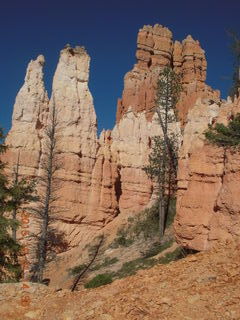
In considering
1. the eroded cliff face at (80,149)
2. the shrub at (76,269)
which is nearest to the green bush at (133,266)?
the shrub at (76,269)

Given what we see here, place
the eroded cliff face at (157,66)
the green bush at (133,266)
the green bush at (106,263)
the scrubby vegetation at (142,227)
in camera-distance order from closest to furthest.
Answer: the green bush at (133,266), the green bush at (106,263), the scrubby vegetation at (142,227), the eroded cliff face at (157,66)

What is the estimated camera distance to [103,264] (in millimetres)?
29094

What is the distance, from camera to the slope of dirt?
316 inches

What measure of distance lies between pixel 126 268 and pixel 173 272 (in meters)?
16.6

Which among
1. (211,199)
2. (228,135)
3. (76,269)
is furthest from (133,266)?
(228,135)

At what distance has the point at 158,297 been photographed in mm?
8617

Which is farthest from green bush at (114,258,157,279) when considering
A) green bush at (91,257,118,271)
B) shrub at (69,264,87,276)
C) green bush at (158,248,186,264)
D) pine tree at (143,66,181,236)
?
pine tree at (143,66,181,236)

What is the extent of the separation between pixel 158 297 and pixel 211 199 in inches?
453

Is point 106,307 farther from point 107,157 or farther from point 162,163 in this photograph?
point 107,157

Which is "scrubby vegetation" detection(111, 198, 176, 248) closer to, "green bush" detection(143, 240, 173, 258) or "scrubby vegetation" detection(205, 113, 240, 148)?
"green bush" detection(143, 240, 173, 258)

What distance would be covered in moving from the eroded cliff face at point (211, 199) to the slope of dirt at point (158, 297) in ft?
19.4

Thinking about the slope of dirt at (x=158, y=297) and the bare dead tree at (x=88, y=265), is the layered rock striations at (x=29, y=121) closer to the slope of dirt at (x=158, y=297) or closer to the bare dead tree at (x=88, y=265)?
the bare dead tree at (x=88, y=265)

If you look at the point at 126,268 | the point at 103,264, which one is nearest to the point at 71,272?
the point at 103,264

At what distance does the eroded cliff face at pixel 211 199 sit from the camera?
16859mm
